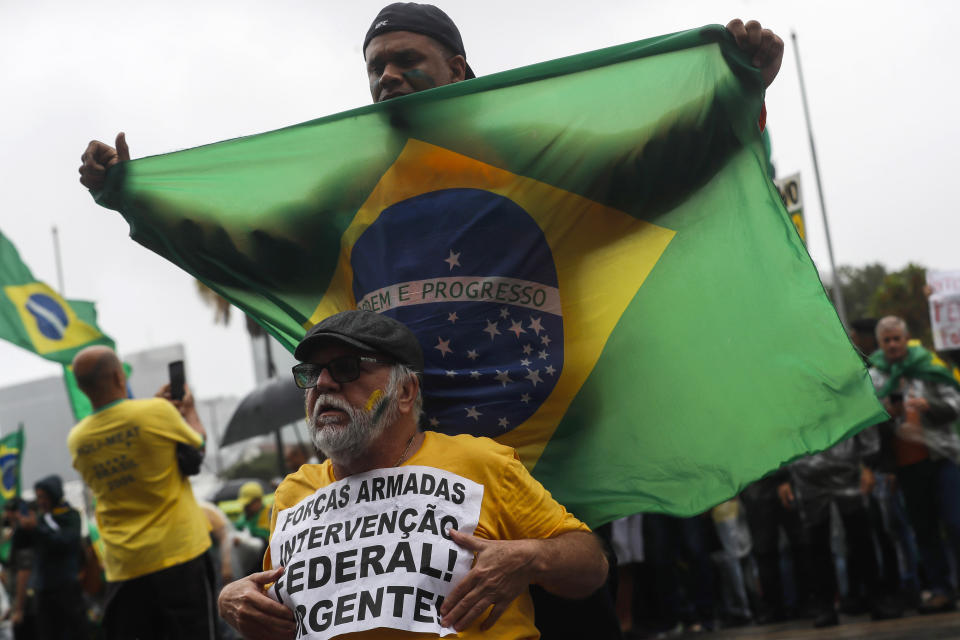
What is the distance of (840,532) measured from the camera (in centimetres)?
893

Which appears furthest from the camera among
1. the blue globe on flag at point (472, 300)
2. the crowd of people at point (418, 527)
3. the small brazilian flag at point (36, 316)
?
the small brazilian flag at point (36, 316)

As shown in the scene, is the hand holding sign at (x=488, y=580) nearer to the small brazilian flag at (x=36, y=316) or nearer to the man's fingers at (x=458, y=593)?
the man's fingers at (x=458, y=593)

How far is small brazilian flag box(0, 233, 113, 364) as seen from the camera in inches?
302

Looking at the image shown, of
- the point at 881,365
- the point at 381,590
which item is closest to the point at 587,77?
the point at 381,590

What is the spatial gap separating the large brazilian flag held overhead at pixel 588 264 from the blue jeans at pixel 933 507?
4.85m

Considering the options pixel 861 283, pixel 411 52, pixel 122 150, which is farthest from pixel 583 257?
pixel 861 283

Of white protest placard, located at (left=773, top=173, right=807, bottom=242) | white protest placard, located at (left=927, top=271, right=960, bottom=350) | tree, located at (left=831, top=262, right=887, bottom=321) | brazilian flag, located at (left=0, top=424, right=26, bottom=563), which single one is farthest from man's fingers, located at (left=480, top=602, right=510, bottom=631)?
tree, located at (left=831, top=262, right=887, bottom=321)

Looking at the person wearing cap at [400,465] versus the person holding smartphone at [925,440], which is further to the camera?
the person holding smartphone at [925,440]

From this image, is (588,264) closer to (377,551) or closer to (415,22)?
(415,22)

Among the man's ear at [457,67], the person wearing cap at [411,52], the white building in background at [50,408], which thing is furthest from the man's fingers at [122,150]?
the white building in background at [50,408]

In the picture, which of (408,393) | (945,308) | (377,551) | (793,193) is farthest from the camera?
(793,193)

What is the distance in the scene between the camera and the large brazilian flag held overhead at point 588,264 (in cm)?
303

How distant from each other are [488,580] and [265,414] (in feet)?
40.0

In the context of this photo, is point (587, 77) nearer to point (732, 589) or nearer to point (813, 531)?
point (813, 531)
